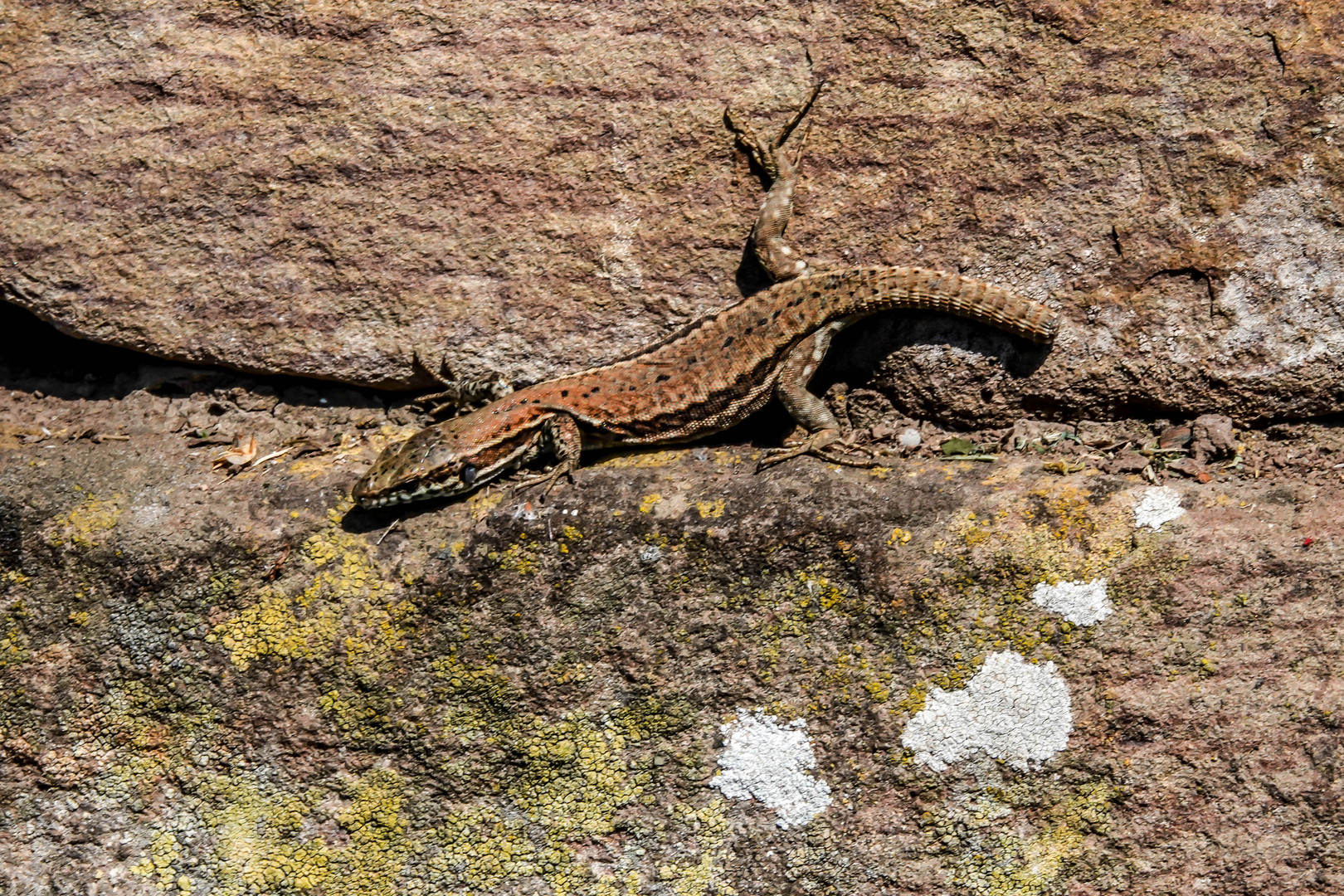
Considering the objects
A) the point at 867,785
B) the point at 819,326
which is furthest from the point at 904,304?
the point at 867,785

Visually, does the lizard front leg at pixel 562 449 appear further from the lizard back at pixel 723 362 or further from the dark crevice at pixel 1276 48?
the dark crevice at pixel 1276 48

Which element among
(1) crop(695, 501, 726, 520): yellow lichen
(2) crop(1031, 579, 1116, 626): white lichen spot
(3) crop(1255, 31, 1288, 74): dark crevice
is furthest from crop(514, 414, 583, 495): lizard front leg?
(3) crop(1255, 31, 1288, 74): dark crevice

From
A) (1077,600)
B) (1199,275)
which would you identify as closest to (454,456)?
(1077,600)

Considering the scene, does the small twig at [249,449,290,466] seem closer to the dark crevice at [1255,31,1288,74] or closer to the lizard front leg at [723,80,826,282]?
the lizard front leg at [723,80,826,282]

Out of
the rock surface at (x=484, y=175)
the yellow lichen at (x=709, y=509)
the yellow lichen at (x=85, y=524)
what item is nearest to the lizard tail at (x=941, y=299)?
the rock surface at (x=484, y=175)

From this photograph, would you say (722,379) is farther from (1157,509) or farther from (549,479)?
(1157,509)
